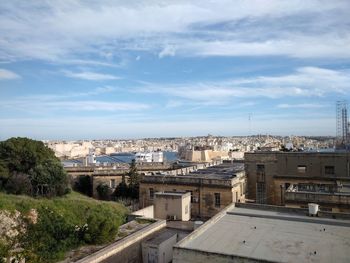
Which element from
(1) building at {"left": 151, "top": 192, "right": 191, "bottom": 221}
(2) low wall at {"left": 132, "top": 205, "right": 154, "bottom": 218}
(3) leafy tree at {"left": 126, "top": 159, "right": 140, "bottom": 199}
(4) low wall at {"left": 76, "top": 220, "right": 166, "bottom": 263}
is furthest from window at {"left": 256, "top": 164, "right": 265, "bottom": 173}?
(3) leafy tree at {"left": 126, "top": 159, "right": 140, "bottom": 199}

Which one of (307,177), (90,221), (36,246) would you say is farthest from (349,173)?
(36,246)

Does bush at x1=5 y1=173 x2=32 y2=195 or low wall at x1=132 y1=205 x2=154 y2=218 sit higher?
bush at x1=5 y1=173 x2=32 y2=195

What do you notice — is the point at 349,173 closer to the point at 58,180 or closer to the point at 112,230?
the point at 112,230

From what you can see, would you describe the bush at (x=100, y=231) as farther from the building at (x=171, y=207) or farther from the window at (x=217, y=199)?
the window at (x=217, y=199)

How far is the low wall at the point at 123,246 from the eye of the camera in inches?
575

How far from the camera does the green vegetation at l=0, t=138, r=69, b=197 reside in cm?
3067

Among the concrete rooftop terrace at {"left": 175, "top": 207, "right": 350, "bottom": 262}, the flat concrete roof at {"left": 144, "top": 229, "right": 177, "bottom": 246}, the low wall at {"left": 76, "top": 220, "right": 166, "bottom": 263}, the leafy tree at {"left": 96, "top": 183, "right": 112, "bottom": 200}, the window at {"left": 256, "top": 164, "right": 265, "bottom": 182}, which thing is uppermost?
the window at {"left": 256, "top": 164, "right": 265, "bottom": 182}

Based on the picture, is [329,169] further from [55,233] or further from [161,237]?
[55,233]

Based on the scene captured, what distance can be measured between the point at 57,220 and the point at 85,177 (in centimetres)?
2835

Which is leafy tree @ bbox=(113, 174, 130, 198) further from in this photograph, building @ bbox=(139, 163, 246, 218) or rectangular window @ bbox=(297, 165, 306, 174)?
rectangular window @ bbox=(297, 165, 306, 174)

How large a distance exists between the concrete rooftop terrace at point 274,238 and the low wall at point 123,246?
3977 mm

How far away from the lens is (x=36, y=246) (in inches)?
634

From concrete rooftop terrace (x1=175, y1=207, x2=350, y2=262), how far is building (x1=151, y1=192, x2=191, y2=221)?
903cm

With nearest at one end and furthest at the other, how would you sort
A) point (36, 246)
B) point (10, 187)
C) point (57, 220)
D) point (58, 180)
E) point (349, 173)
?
point (36, 246) → point (57, 220) → point (349, 173) → point (10, 187) → point (58, 180)
